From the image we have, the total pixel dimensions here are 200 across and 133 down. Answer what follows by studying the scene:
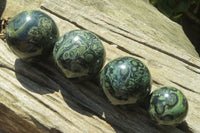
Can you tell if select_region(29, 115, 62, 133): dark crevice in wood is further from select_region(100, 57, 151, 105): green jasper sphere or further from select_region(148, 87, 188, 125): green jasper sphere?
select_region(148, 87, 188, 125): green jasper sphere

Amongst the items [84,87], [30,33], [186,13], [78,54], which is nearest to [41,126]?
[84,87]

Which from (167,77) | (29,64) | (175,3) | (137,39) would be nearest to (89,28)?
(137,39)

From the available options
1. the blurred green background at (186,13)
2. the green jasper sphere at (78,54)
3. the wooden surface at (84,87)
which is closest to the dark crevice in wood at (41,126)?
the wooden surface at (84,87)

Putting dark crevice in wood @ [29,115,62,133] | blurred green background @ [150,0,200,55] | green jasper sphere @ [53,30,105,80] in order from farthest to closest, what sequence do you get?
blurred green background @ [150,0,200,55]
dark crevice in wood @ [29,115,62,133]
green jasper sphere @ [53,30,105,80]

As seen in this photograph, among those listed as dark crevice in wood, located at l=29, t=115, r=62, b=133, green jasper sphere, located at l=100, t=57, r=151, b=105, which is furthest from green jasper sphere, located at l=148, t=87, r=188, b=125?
dark crevice in wood, located at l=29, t=115, r=62, b=133

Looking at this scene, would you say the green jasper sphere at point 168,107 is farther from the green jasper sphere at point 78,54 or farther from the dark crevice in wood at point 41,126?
the dark crevice in wood at point 41,126
